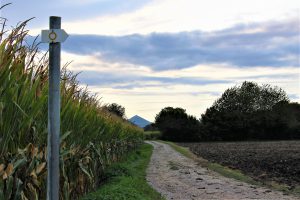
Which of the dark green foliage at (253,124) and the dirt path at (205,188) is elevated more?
the dark green foliage at (253,124)

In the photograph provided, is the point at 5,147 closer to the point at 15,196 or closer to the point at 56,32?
the point at 15,196

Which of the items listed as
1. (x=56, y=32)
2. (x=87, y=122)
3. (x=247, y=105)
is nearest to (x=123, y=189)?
(x=87, y=122)

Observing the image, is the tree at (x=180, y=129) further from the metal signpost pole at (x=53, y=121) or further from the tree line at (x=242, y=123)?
the metal signpost pole at (x=53, y=121)

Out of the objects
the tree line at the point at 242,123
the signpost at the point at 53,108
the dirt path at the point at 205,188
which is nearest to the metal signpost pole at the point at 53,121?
the signpost at the point at 53,108

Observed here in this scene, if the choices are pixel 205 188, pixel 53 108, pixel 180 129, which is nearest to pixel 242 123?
pixel 180 129

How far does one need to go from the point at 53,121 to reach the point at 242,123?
251 feet

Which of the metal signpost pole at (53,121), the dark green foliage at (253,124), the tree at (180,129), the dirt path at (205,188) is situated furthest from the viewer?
the tree at (180,129)

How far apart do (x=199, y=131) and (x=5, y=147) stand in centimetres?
7601

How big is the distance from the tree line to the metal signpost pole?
75.5 metres

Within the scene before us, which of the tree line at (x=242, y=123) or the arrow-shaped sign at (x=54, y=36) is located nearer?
the arrow-shaped sign at (x=54, y=36)

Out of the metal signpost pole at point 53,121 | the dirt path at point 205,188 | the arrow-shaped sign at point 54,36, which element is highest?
the arrow-shaped sign at point 54,36

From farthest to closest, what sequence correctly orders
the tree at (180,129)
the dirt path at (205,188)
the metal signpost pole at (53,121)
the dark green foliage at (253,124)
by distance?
1. the tree at (180,129)
2. the dark green foliage at (253,124)
3. the dirt path at (205,188)
4. the metal signpost pole at (53,121)

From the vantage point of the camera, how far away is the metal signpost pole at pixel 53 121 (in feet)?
13.1

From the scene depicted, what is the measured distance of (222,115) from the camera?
82.2 m
